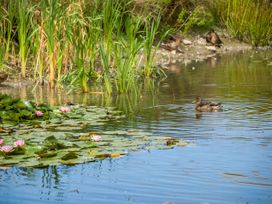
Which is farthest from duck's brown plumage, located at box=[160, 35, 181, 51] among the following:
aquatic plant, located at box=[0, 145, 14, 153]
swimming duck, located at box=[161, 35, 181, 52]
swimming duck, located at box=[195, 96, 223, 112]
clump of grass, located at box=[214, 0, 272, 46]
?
aquatic plant, located at box=[0, 145, 14, 153]

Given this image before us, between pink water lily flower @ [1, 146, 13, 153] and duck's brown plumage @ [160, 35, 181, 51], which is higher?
duck's brown plumage @ [160, 35, 181, 51]

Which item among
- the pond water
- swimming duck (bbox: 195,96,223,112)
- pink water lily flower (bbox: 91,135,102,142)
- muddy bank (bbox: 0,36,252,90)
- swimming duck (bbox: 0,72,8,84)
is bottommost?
the pond water

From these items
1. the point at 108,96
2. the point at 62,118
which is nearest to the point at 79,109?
the point at 62,118

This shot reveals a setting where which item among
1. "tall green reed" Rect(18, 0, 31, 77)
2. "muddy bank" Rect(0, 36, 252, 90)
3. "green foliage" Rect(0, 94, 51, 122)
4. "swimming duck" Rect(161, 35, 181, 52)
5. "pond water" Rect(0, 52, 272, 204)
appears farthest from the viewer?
"swimming duck" Rect(161, 35, 181, 52)

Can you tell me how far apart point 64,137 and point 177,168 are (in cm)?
178

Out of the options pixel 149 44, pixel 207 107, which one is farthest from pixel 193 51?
pixel 207 107

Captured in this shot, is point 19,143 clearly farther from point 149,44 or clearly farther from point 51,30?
point 149,44

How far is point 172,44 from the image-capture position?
20.4 meters

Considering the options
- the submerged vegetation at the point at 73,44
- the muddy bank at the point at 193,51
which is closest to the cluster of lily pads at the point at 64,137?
→ the submerged vegetation at the point at 73,44

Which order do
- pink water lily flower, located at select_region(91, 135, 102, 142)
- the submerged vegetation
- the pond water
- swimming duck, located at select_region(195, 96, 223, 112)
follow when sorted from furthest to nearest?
1. the submerged vegetation
2. swimming duck, located at select_region(195, 96, 223, 112)
3. pink water lily flower, located at select_region(91, 135, 102, 142)
4. the pond water

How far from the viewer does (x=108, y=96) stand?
12219mm

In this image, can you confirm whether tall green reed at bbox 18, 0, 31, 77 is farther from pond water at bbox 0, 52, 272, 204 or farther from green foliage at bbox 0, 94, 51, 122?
green foliage at bbox 0, 94, 51, 122

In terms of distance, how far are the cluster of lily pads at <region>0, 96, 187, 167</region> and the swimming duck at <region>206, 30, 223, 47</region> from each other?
11.7 metres

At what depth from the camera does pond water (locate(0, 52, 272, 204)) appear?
626 centimetres
